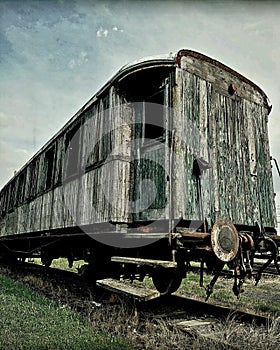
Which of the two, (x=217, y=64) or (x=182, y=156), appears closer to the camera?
(x=182, y=156)

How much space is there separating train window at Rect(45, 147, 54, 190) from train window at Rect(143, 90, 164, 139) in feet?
12.9

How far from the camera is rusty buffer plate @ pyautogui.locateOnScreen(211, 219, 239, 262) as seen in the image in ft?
13.7

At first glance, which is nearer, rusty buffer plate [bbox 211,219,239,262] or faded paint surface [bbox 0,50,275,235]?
rusty buffer plate [bbox 211,219,239,262]

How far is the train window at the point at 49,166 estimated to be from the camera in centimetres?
914

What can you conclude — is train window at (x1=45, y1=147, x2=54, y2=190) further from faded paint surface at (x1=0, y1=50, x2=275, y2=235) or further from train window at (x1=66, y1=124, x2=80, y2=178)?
faded paint surface at (x1=0, y1=50, x2=275, y2=235)

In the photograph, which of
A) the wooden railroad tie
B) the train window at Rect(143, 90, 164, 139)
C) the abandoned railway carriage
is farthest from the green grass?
the train window at Rect(143, 90, 164, 139)

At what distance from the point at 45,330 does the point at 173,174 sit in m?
2.58

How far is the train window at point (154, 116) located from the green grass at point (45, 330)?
10.3ft

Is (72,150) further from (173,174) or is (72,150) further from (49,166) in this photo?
(173,174)

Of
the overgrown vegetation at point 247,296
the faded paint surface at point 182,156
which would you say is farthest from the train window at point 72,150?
the overgrown vegetation at point 247,296

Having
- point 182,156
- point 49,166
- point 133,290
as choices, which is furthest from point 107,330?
point 49,166

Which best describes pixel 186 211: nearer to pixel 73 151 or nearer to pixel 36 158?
pixel 73 151

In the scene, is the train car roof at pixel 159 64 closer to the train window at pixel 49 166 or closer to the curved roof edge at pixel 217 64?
the curved roof edge at pixel 217 64

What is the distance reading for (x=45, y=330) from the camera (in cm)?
383
